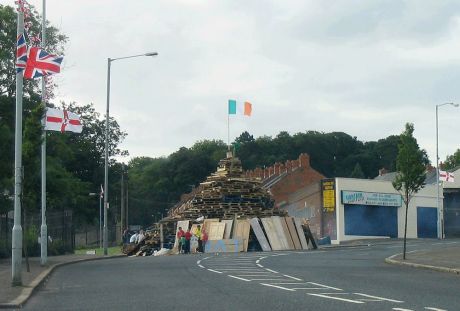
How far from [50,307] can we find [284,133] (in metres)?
120

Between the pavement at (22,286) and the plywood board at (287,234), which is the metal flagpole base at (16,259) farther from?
the plywood board at (287,234)

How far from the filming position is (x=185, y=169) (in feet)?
404

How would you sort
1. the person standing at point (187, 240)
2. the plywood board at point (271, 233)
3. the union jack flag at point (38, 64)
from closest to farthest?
the union jack flag at point (38, 64) → the person standing at point (187, 240) → the plywood board at point (271, 233)

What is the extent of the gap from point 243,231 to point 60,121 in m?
20.4

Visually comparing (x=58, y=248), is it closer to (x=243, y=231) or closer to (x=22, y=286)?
(x=243, y=231)

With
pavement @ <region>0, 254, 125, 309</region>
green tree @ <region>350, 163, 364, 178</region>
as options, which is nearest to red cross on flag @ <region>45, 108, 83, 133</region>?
pavement @ <region>0, 254, 125, 309</region>

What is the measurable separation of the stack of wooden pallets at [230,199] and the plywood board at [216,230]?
179 cm

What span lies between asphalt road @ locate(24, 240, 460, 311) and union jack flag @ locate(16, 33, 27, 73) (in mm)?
5717

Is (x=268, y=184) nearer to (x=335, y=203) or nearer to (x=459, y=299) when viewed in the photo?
(x=335, y=203)

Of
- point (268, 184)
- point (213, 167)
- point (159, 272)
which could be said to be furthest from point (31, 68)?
point (213, 167)

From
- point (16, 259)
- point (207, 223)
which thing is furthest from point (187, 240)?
point (16, 259)

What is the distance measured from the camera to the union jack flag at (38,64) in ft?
74.3

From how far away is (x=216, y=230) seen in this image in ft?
161

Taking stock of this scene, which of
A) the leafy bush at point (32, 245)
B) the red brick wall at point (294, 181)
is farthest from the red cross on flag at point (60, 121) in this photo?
the red brick wall at point (294, 181)
